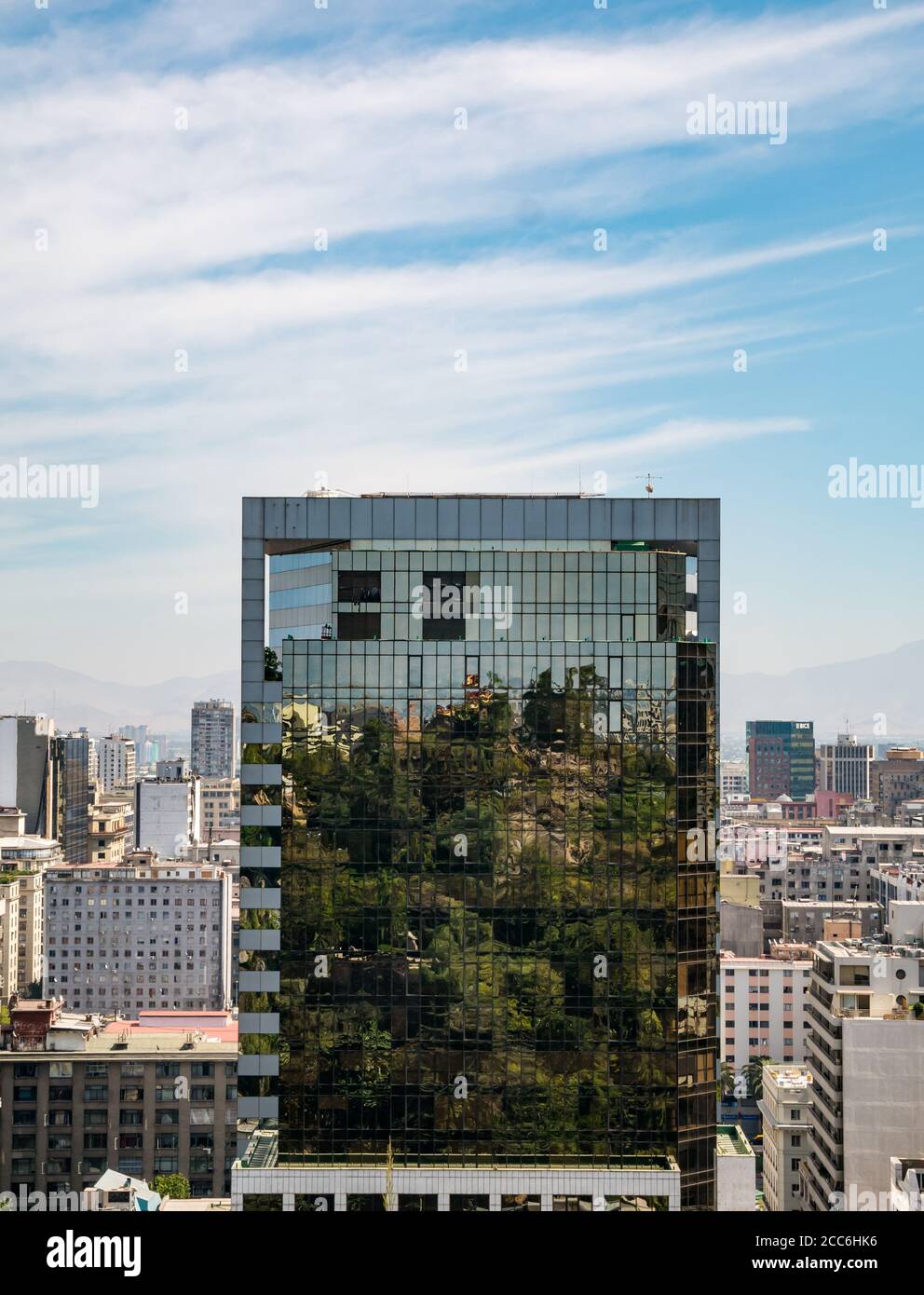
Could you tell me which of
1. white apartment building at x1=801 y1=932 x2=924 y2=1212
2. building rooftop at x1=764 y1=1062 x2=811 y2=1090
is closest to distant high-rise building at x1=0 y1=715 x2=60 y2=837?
building rooftop at x1=764 y1=1062 x2=811 y2=1090

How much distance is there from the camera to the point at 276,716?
40.2 meters

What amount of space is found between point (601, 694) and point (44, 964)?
11051 cm

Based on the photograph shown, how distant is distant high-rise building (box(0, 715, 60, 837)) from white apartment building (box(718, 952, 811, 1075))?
106 metres

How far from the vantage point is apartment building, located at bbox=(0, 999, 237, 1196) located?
7431 cm

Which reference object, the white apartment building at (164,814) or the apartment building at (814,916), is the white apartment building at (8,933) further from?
the apartment building at (814,916)

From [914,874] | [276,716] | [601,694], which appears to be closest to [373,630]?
[276,716]

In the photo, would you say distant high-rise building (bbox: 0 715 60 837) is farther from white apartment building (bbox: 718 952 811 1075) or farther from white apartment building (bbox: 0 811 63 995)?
white apartment building (bbox: 718 952 811 1075)

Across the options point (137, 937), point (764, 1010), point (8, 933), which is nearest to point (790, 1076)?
point (764, 1010)

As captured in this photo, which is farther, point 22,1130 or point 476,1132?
point 22,1130

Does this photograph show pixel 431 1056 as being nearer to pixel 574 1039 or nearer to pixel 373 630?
pixel 574 1039

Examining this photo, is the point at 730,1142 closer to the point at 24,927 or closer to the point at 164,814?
the point at 24,927

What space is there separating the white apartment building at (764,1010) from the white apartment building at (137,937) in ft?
172

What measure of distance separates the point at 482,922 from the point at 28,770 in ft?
518

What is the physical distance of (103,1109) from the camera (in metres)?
75.1
